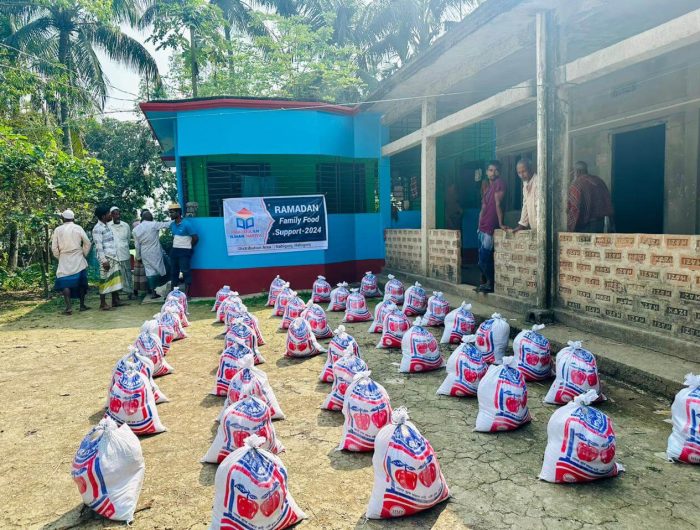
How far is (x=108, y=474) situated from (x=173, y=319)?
14.0 ft

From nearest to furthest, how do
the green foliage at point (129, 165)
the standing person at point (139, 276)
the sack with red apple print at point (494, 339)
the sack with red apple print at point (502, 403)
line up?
the sack with red apple print at point (502, 403)
the sack with red apple print at point (494, 339)
the standing person at point (139, 276)
the green foliage at point (129, 165)

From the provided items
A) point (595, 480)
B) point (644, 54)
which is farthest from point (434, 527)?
point (644, 54)

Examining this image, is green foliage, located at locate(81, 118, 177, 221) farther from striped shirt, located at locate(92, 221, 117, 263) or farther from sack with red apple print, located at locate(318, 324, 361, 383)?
sack with red apple print, located at locate(318, 324, 361, 383)

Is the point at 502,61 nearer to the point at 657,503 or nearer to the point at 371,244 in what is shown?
the point at 371,244

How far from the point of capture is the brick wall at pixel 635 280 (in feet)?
14.6

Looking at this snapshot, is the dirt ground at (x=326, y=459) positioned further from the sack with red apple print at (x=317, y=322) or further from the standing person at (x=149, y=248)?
the standing person at (x=149, y=248)

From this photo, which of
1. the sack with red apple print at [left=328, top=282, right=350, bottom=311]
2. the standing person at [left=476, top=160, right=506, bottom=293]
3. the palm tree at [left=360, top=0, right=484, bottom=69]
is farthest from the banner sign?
the palm tree at [left=360, top=0, right=484, bottom=69]

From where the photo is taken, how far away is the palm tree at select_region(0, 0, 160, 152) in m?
19.6

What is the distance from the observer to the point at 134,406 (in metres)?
3.86

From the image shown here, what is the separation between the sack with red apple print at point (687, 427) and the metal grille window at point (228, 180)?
8.45 metres

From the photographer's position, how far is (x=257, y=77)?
21.8 metres

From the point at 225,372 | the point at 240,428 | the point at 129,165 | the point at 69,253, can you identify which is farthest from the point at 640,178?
the point at 129,165

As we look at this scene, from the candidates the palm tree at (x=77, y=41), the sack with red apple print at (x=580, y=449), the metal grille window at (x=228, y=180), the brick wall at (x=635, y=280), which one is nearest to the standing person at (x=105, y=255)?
the metal grille window at (x=228, y=180)

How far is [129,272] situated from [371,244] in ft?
16.7
